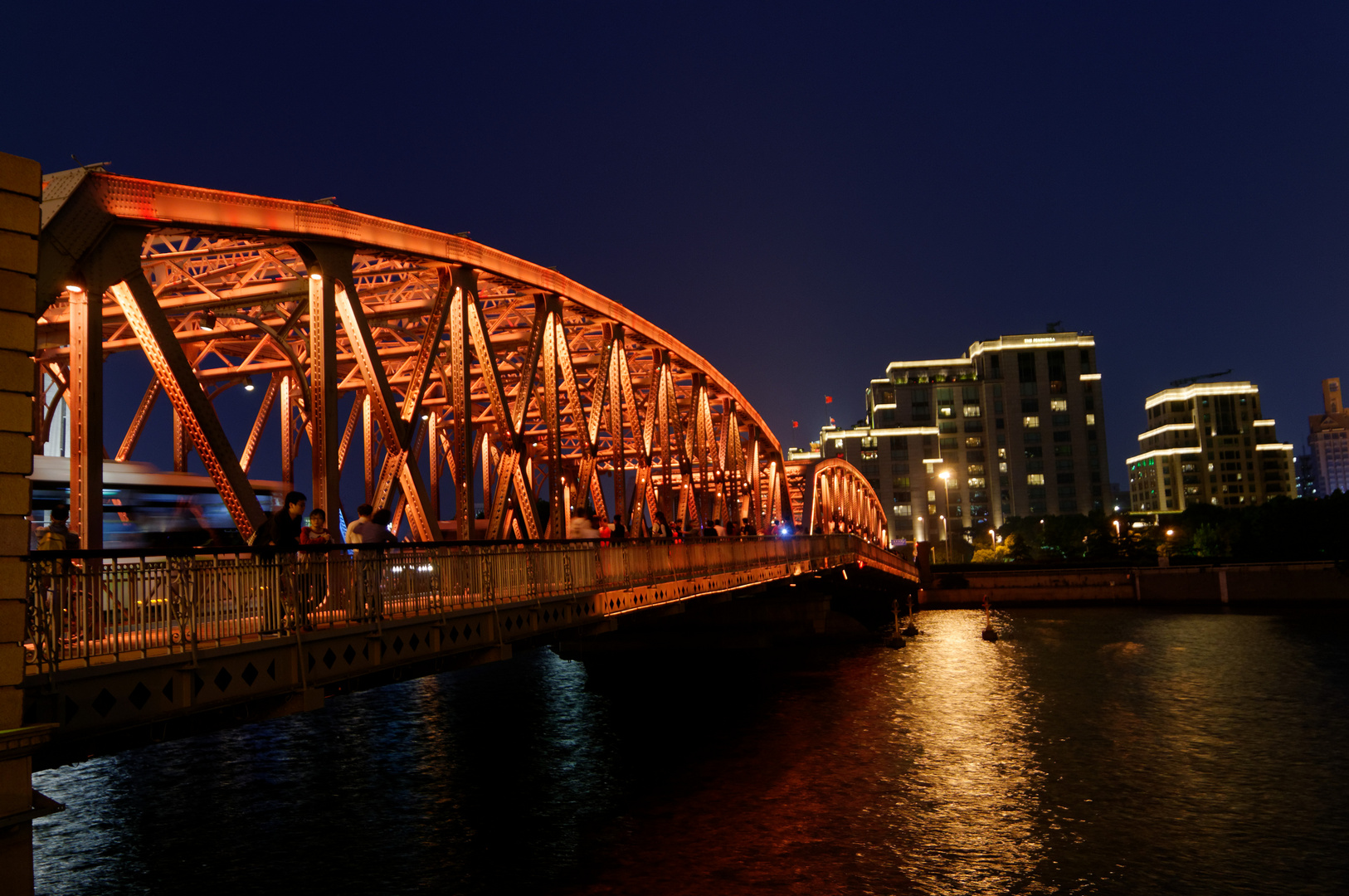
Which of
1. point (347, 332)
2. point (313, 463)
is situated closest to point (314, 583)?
point (313, 463)

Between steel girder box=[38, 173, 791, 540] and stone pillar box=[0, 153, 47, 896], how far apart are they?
5.95 meters

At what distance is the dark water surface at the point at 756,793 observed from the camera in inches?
685

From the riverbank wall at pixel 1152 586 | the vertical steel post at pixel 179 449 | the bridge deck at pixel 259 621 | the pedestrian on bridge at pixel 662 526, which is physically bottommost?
the riverbank wall at pixel 1152 586

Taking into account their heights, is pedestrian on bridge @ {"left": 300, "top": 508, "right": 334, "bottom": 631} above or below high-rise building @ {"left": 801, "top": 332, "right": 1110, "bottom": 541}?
below

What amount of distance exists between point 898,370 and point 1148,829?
6479 inches

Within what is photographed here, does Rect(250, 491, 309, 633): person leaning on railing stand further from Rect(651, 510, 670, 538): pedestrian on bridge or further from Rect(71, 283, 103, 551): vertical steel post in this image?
Rect(651, 510, 670, 538): pedestrian on bridge

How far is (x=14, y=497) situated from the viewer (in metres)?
8.27

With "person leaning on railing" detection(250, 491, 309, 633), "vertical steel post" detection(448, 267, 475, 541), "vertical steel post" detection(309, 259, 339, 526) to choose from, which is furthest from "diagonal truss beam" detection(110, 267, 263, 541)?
"vertical steel post" detection(448, 267, 475, 541)

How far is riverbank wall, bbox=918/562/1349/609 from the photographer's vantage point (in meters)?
76.0

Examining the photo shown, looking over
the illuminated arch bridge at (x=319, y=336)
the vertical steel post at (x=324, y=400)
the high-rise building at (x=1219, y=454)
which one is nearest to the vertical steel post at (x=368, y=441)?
the illuminated arch bridge at (x=319, y=336)

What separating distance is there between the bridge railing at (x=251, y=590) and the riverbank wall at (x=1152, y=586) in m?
72.4

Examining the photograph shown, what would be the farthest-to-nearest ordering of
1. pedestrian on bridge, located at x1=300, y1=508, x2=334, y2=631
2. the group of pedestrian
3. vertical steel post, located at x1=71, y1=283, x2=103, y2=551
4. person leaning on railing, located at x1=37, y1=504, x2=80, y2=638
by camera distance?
1. vertical steel post, located at x1=71, y1=283, x2=103, y2=551
2. pedestrian on bridge, located at x1=300, y1=508, x2=334, y2=631
3. the group of pedestrian
4. person leaning on railing, located at x1=37, y1=504, x2=80, y2=638

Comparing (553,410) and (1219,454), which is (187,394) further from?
(1219,454)

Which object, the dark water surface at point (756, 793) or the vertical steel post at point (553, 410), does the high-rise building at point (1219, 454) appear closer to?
the dark water surface at point (756, 793)
